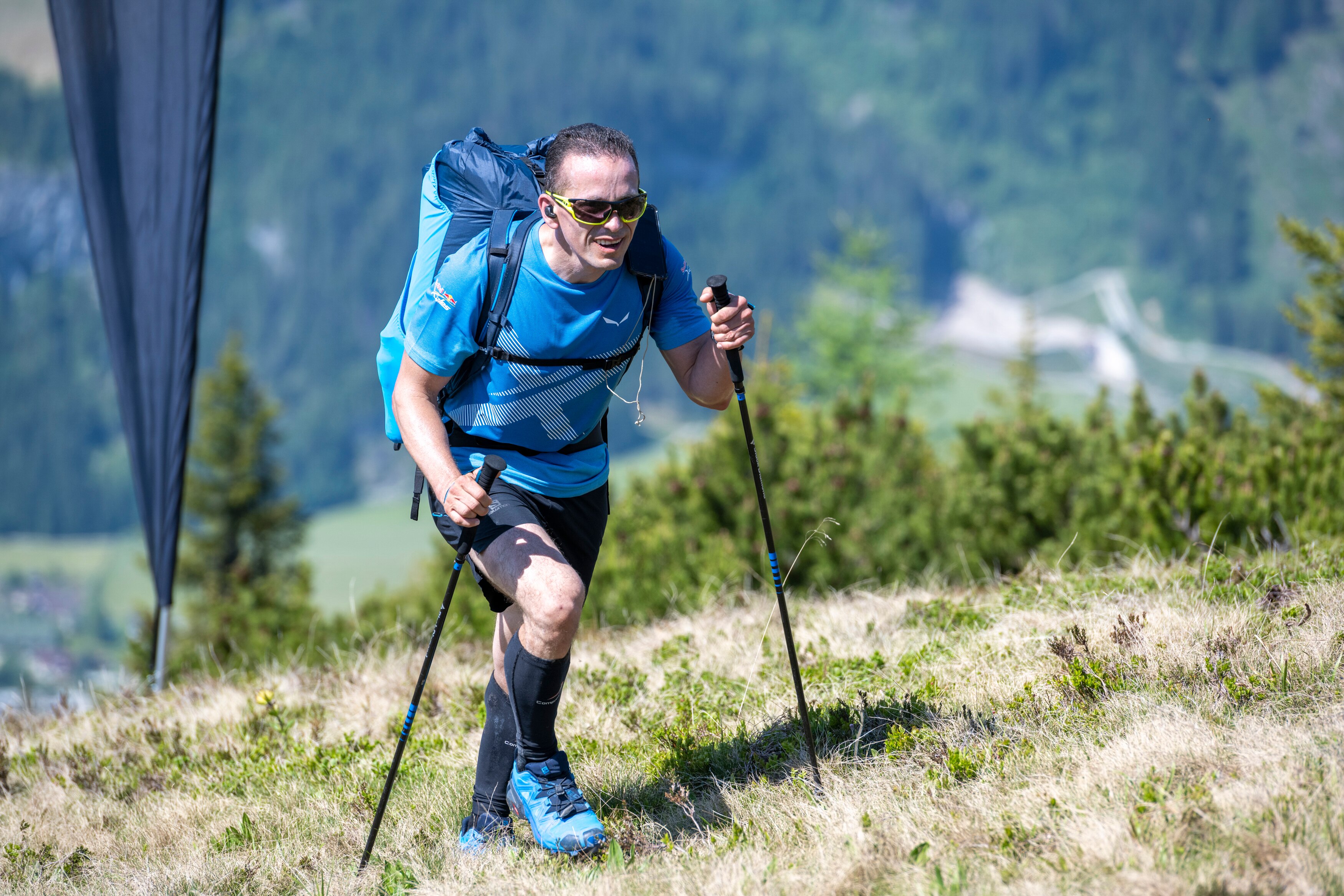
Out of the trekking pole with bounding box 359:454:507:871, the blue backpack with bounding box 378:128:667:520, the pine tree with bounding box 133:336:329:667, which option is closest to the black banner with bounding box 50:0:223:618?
the blue backpack with bounding box 378:128:667:520

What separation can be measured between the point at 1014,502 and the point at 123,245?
855 cm

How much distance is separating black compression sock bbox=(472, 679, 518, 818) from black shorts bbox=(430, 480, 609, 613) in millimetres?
357

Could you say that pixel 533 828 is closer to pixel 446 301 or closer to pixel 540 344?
pixel 540 344

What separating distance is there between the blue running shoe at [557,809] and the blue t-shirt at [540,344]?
3.32 ft

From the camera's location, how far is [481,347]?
12.2 feet

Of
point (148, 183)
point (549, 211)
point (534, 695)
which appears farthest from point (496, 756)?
point (148, 183)

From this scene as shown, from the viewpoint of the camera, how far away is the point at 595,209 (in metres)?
3.55

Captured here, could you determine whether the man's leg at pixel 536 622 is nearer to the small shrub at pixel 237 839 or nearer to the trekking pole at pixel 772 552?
the trekking pole at pixel 772 552

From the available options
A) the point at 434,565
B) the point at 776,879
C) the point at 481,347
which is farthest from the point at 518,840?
the point at 434,565

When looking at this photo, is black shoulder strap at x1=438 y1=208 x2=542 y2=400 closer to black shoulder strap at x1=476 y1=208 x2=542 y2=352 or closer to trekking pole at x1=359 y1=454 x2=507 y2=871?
black shoulder strap at x1=476 y1=208 x2=542 y2=352

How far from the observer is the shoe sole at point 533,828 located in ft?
12.2

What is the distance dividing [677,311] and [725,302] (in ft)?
0.84

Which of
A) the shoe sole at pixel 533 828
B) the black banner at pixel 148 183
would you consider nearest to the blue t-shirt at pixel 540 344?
the shoe sole at pixel 533 828

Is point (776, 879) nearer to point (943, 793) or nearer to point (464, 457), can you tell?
point (943, 793)
